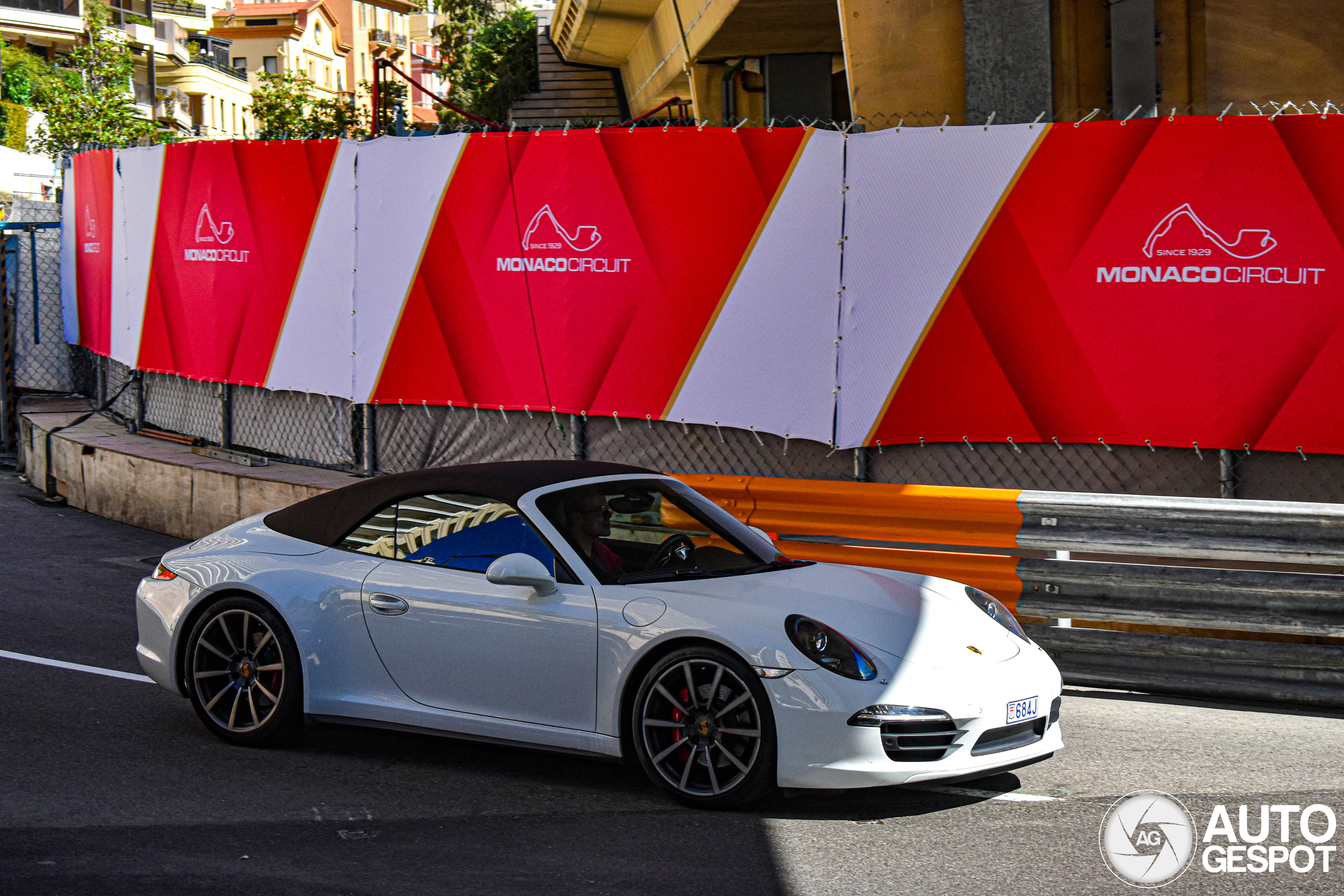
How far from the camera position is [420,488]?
596 centimetres

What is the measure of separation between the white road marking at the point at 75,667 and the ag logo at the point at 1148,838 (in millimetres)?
4632

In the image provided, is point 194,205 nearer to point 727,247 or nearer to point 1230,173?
point 727,247

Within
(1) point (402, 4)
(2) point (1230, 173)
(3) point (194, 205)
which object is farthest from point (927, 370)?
(1) point (402, 4)

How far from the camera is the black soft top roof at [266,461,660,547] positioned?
5840 mm

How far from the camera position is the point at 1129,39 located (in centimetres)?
1362

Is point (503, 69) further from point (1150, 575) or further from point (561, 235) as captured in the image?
point (1150, 575)

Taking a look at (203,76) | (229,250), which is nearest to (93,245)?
(229,250)

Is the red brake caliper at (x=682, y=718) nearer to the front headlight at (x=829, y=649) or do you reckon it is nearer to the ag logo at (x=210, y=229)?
the front headlight at (x=829, y=649)

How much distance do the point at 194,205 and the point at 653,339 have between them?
5001mm

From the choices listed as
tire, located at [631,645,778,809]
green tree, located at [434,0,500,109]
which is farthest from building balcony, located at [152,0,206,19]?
tire, located at [631,645,778,809]

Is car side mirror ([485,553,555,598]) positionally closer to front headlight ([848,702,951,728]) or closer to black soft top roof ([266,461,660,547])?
black soft top roof ([266,461,660,547])

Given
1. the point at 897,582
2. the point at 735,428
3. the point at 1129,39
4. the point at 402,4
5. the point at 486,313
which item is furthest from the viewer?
the point at 402,4

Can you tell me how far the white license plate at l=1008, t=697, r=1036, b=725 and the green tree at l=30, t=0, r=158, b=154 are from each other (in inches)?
1347

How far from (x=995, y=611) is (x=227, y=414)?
8.08 m
